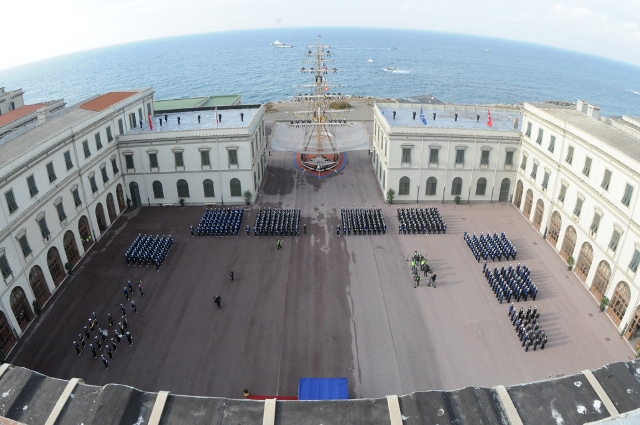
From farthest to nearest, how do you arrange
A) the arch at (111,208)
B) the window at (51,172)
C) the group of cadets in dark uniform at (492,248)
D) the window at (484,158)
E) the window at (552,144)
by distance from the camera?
the window at (484,158) < the arch at (111,208) < the window at (552,144) < the group of cadets in dark uniform at (492,248) < the window at (51,172)

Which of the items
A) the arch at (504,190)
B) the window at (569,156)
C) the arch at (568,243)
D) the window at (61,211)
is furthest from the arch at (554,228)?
the window at (61,211)

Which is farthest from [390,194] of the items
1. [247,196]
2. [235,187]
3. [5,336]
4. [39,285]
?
[5,336]

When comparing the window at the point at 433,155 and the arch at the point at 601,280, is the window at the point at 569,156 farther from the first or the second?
the window at the point at 433,155

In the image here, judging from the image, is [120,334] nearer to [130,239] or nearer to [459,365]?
[130,239]

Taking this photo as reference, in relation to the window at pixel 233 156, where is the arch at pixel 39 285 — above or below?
below

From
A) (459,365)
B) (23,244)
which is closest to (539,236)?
(459,365)

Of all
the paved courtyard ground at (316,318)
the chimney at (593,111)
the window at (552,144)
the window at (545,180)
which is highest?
the chimney at (593,111)
